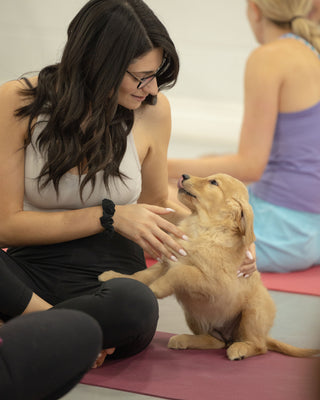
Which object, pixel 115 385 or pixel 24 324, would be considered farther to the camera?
pixel 115 385

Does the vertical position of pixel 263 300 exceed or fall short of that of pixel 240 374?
it exceeds it

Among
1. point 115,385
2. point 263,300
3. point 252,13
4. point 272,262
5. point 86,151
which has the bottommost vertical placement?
point 272,262

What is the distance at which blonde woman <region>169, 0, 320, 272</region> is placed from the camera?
2.62m

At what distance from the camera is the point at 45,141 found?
165cm

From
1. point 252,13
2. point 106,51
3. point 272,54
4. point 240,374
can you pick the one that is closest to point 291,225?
point 272,54

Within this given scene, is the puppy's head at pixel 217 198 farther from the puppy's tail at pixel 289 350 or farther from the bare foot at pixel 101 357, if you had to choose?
the bare foot at pixel 101 357

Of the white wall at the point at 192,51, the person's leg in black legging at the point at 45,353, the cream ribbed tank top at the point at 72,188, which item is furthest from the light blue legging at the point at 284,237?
the person's leg in black legging at the point at 45,353

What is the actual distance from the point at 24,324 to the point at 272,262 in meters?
1.78

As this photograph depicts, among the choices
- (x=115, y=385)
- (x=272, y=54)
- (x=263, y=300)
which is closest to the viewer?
(x=115, y=385)

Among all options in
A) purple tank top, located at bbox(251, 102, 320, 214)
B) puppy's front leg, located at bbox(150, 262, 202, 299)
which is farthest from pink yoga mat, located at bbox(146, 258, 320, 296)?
puppy's front leg, located at bbox(150, 262, 202, 299)

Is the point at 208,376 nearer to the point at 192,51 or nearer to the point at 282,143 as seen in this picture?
the point at 282,143

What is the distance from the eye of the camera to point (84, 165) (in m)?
1.69

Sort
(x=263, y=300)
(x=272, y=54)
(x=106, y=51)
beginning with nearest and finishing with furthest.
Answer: (x=106, y=51)
(x=263, y=300)
(x=272, y=54)

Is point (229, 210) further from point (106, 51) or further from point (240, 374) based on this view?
point (106, 51)
